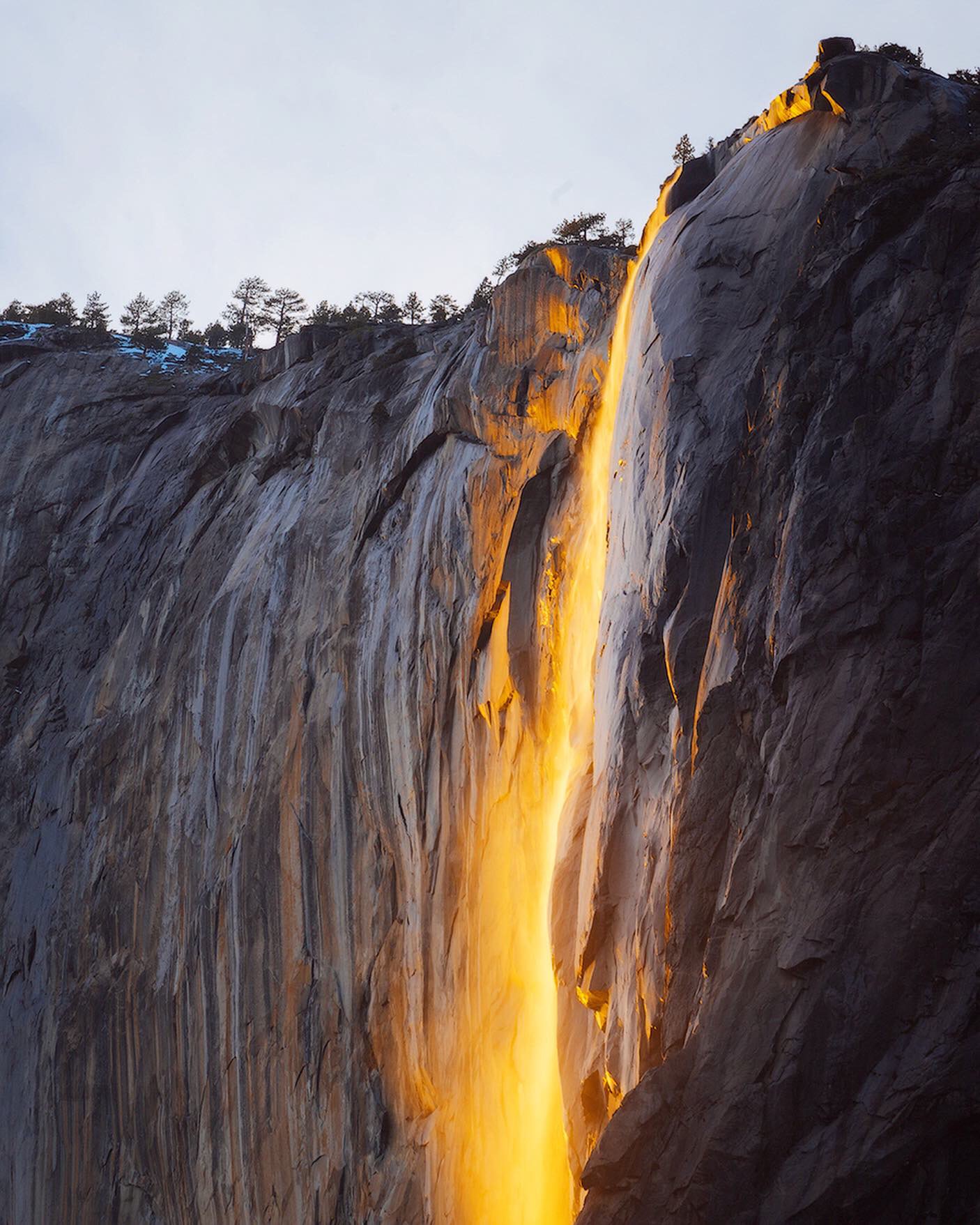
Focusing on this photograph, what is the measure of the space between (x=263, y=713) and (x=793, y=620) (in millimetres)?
16393

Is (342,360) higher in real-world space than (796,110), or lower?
higher

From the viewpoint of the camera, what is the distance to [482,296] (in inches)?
1670

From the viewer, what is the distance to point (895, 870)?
1045 cm

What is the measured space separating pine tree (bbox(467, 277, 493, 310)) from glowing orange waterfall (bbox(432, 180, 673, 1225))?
68.6ft

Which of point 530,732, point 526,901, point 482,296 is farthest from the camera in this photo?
point 482,296

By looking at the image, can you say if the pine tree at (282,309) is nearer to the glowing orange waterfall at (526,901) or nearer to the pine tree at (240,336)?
the pine tree at (240,336)

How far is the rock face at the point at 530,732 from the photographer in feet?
35.0

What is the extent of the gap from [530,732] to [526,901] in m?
2.66

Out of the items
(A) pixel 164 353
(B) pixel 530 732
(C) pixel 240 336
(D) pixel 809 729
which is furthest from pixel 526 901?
(C) pixel 240 336

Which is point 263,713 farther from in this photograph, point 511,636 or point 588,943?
point 588,943

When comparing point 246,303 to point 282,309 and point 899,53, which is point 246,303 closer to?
point 282,309

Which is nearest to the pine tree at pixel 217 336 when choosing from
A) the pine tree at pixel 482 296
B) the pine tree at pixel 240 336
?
the pine tree at pixel 240 336

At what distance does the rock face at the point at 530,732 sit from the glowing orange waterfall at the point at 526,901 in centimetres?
14

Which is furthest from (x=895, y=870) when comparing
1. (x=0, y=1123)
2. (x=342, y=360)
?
(x=0, y=1123)
